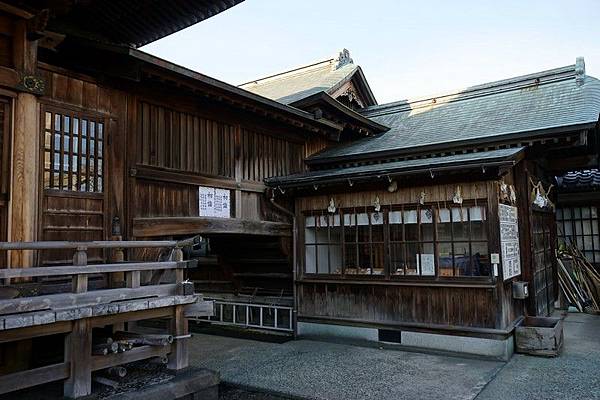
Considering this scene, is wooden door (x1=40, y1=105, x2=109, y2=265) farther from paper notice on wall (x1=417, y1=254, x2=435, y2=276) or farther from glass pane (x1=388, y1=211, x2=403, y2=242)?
paper notice on wall (x1=417, y1=254, x2=435, y2=276)

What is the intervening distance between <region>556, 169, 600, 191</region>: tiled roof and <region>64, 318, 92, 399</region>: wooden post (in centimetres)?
1403

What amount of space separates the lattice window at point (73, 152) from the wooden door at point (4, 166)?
47cm

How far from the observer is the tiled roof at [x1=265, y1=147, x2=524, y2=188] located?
24.8ft

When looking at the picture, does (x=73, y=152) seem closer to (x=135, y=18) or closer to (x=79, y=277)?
(x=79, y=277)

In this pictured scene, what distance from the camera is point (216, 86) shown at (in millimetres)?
7727

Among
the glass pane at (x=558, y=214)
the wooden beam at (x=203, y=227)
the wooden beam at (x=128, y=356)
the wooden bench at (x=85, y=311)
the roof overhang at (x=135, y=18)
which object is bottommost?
the wooden beam at (x=128, y=356)

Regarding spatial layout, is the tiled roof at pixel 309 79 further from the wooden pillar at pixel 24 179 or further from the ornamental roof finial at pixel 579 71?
the wooden pillar at pixel 24 179

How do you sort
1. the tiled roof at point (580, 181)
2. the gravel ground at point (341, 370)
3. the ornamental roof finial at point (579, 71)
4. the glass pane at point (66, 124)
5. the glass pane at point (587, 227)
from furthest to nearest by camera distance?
the glass pane at point (587, 227) < the tiled roof at point (580, 181) < the ornamental roof finial at point (579, 71) < the gravel ground at point (341, 370) < the glass pane at point (66, 124)

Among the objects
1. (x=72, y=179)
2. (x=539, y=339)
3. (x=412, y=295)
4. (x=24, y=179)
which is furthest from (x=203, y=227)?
(x=539, y=339)

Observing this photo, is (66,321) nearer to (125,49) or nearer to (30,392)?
(30,392)

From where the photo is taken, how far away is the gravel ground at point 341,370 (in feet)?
21.0

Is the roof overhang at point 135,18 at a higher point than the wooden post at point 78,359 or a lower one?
higher

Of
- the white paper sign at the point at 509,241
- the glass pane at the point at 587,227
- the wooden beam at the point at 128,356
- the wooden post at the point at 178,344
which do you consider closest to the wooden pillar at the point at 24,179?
the wooden beam at the point at 128,356

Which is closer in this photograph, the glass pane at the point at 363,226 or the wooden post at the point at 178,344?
the wooden post at the point at 178,344
